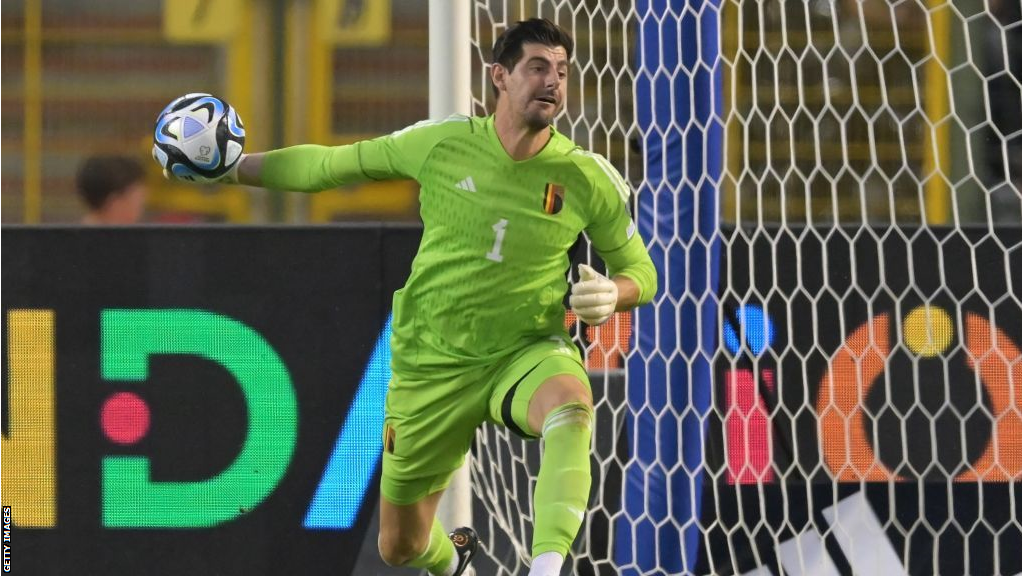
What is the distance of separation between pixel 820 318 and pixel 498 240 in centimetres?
151

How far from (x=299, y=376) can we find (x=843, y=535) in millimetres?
1882

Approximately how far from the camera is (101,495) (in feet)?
16.6

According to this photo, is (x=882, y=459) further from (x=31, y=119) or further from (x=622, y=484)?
(x=31, y=119)

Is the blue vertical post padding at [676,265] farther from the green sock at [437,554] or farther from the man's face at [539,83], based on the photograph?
the man's face at [539,83]

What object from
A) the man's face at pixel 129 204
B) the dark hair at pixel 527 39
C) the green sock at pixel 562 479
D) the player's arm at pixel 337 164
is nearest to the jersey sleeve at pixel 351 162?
the player's arm at pixel 337 164

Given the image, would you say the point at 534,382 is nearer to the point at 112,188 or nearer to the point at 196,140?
the point at 196,140

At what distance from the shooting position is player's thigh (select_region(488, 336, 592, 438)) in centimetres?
380

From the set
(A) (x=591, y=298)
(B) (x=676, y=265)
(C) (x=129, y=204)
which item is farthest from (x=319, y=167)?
(C) (x=129, y=204)

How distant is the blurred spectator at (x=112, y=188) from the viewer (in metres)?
5.49

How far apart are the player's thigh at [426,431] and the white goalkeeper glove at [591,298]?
52cm

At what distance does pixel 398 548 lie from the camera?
4.40 metres

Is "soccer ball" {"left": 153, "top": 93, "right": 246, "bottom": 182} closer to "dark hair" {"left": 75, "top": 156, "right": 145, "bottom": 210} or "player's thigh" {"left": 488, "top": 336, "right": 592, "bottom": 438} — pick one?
"player's thigh" {"left": 488, "top": 336, "right": 592, "bottom": 438}

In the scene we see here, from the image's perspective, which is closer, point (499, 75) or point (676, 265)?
point (499, 75)

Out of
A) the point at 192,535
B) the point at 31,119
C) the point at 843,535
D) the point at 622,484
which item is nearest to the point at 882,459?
the point at 843,535
